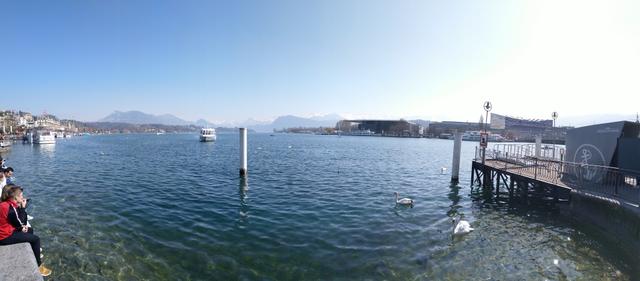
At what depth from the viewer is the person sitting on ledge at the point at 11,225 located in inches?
297

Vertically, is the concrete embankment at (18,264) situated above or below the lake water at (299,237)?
above

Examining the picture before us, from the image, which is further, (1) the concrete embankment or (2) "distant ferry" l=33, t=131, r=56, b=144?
(2) "distant ferry" l=33, t=131, r=56, b=144

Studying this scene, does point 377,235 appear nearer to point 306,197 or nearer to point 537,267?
point 537,267

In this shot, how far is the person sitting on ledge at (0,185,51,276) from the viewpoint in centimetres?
754

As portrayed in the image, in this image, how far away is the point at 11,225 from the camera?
7.73m

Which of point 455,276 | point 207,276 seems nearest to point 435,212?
point 455,276

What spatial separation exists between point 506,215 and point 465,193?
6.34m

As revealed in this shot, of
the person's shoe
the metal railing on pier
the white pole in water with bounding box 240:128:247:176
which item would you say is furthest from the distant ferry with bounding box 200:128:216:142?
the person's shoe

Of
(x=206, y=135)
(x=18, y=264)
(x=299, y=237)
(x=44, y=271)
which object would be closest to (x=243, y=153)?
(x=299, y=237)

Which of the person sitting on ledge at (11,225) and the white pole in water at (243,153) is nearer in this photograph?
the person sitting on ledge at (11,225)

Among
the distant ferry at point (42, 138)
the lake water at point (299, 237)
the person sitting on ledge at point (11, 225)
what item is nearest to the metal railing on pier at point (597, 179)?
the lake water at point (299, 237)

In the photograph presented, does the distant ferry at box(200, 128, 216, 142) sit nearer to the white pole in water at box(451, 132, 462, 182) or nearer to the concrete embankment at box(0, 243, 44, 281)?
the white pole in water at box(451, 132, 462, 182)

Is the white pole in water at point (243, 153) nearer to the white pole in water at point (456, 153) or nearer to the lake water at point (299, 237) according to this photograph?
the lake water at point (299, 237)

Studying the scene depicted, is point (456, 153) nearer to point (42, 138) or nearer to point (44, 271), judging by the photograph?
point (44, 271)
